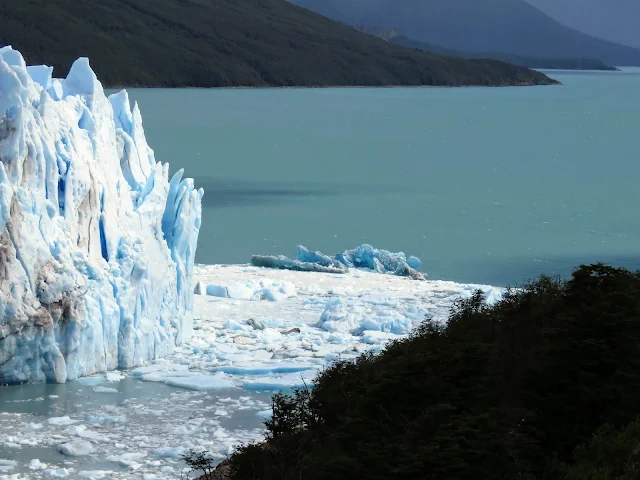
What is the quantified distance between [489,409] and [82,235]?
26.0 ft

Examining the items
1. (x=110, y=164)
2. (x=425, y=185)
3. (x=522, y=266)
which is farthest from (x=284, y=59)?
(x=110, y=164)

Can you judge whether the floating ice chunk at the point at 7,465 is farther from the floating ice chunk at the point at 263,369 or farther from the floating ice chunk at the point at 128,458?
the floating ice chunk at the point at 263,369

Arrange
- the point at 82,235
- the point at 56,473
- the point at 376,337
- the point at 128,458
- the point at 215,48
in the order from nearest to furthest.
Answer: the point at 56,473 < the point at 128,458 < the point at 82,235 < the point at 376,337 < the point at 215,48

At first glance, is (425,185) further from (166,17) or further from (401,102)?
(166,17)

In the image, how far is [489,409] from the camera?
30.3ft

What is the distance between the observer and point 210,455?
12000 mm

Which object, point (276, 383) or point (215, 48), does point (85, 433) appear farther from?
point (215, 48)

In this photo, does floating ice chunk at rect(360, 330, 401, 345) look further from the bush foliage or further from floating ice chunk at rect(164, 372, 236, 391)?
the bush foliage

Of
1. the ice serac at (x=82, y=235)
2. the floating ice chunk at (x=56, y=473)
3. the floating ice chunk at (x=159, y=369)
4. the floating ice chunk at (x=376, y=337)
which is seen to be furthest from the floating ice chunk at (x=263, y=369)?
the floating ice chunk at (x=56, y=473)

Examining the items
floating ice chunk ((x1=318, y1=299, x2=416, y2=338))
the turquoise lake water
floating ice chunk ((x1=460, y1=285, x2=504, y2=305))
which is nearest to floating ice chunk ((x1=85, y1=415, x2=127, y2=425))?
floating ice chunk ((x1=318, y1=299, x2=416, y2=338))

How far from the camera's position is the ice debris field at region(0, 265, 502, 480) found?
39.0 ft

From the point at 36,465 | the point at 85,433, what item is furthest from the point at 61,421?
the point at 36,465

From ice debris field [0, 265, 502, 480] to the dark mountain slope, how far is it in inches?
3899

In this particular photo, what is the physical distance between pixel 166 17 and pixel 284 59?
2050 centimetres
